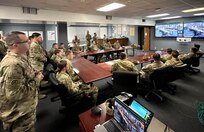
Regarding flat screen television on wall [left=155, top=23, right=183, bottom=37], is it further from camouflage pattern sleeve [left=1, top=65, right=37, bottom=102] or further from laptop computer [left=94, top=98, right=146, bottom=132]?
camouflage pattern sleeve [left=1, top=65, right=37, bottom=102]

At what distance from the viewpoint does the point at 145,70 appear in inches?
138

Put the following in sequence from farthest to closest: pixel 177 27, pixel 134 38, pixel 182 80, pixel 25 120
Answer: pixel 134 38 < pixel 177 27 < pixel 182 80 < pixel 25 120

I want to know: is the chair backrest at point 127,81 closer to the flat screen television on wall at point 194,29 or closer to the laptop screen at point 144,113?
the laptop screen at point 144,113

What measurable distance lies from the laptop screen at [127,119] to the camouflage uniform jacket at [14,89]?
992 mm

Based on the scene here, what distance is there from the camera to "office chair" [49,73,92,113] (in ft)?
7.17

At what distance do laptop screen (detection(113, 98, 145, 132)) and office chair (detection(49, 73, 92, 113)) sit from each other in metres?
1.14

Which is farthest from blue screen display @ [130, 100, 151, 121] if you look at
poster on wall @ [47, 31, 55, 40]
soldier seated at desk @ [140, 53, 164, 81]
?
poster on wall @ [47, 31, 55, 40]

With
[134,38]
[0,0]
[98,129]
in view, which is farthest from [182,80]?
[134,38]

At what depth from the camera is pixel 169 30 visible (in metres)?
9.68

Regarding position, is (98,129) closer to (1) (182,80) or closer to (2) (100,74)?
(2) (100,74)

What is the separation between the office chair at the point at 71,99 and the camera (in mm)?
2186

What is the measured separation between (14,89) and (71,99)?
1039mm

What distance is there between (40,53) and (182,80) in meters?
4.67

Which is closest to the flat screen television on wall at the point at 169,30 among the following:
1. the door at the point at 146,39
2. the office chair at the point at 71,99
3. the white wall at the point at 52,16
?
the door at the point at 146,39
